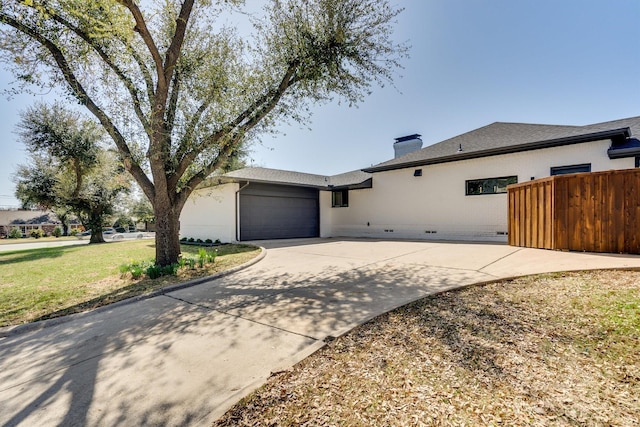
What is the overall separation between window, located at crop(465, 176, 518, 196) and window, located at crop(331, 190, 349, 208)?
21.9 feet

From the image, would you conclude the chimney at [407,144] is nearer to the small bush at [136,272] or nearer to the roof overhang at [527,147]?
the roof overhang at [527,147]

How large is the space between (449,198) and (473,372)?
10858 millimetres

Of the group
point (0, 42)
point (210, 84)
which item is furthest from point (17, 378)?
point (0, 42)

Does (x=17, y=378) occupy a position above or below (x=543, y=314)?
below

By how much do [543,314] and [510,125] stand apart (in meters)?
12.1

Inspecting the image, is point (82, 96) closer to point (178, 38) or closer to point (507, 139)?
point (178, 38)

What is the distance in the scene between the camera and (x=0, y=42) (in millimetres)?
5844

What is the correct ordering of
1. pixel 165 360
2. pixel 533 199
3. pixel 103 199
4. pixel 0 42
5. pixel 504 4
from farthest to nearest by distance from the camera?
pixel 103 199
pixel 504 4
pixel 533 199
pixel 0 42
pixel 165 360

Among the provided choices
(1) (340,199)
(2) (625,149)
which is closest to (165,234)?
(1) (340,199)

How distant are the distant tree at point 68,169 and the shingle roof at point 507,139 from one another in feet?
52.1

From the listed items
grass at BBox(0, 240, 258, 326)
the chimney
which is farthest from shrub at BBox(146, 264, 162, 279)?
the chimney

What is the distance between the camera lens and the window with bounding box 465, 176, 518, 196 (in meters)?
10.7

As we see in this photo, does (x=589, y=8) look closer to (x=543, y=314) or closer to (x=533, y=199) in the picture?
(x=533, y=199)

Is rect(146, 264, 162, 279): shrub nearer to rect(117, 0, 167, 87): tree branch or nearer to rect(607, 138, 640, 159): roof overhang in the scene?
rect(117, 0, 167, 87): tree branch
